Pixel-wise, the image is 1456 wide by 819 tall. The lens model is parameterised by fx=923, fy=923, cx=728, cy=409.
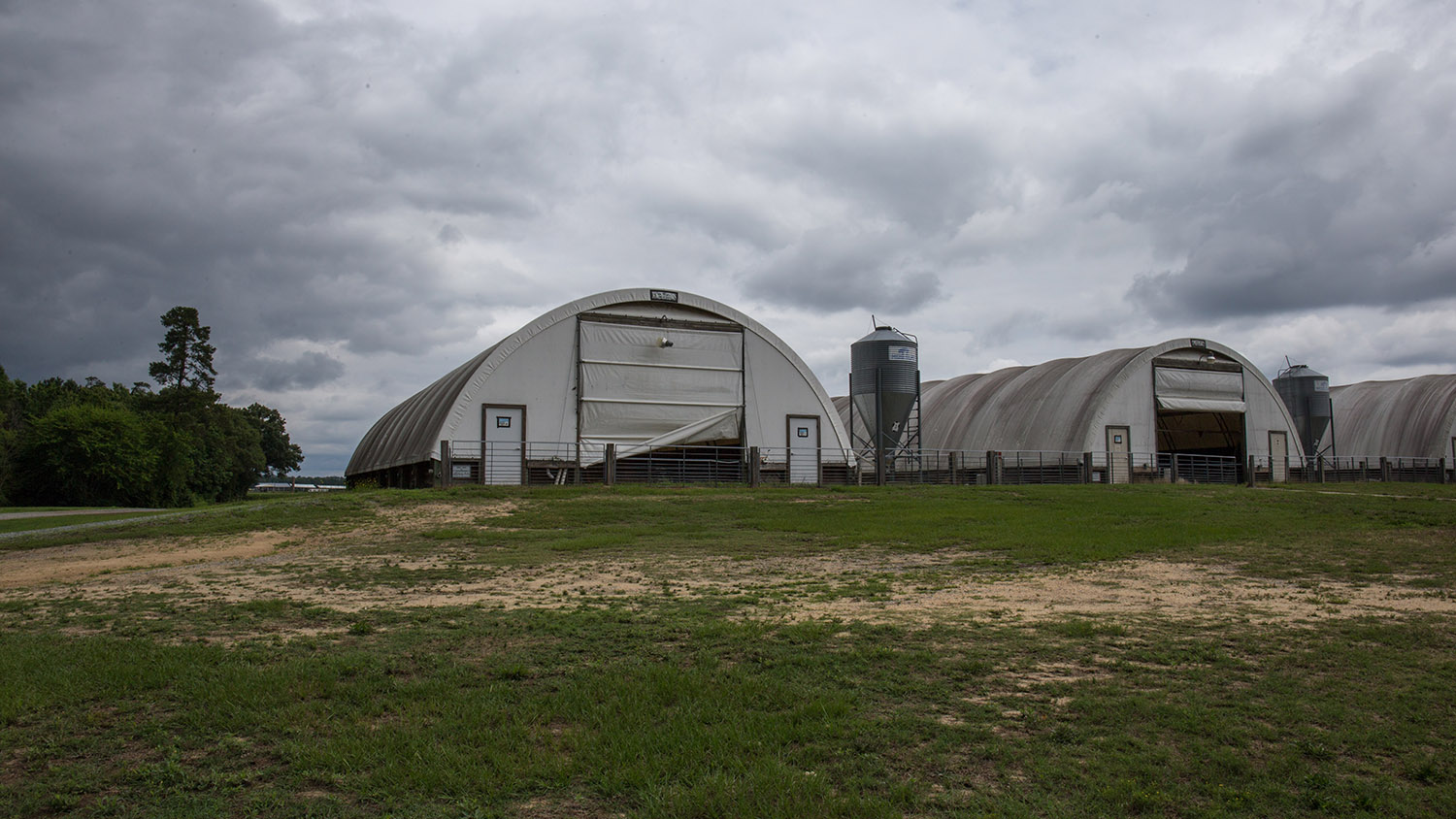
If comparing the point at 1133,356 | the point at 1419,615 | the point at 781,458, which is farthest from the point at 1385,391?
the point at 1419,615

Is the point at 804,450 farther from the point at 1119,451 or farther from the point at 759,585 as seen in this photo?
Answer: the point at 759,585

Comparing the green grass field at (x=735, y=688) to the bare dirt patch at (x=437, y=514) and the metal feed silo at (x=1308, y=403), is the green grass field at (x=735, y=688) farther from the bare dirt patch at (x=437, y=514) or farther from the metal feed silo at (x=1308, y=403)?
the metal feed silo at (x=1308, y=403)

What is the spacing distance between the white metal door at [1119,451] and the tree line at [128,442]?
4635 cm

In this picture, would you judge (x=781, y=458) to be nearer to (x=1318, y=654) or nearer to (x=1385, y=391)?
(x=1318, y=654)

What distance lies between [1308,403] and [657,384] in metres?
38.3

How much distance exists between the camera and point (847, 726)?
5750 mm

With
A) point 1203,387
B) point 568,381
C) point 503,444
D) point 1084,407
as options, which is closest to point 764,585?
point 503,444

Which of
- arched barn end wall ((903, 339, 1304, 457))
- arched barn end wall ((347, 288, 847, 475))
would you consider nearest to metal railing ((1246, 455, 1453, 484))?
arched barn end wall ((903, 339, 1304, 457))

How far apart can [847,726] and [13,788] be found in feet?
15.5

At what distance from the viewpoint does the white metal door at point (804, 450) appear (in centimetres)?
3191

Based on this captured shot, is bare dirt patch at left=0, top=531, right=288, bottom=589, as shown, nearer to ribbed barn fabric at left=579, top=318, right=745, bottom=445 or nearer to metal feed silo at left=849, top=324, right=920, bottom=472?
ribbed barn fabric at left=579, top=318, right=745, bottom=445

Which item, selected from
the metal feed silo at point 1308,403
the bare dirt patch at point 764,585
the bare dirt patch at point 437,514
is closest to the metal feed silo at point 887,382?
the bare dirt patch at point 437,514

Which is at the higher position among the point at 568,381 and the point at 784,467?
the point at 568,381

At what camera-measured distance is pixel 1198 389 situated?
40.0 meters
